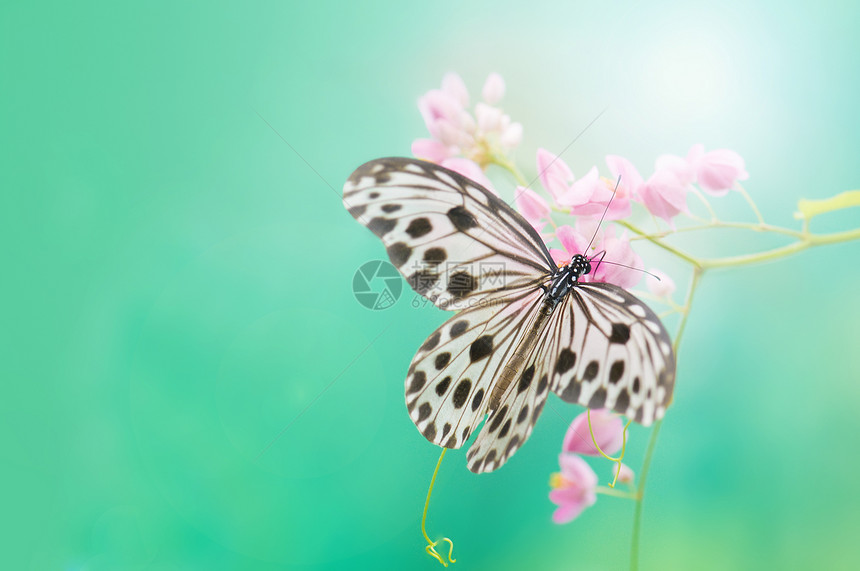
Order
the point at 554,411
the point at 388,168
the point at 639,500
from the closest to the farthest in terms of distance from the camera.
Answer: the point at 388,168
the point at 639,500
the point at 554,411

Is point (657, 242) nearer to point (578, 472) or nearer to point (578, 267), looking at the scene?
point (578, 267)

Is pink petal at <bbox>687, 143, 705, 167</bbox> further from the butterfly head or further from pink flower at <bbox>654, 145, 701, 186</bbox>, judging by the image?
the butterfly head

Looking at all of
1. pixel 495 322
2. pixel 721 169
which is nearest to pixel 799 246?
pixel 721 169

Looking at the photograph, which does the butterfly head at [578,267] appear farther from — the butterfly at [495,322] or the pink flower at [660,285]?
the pink flower at [660,285]

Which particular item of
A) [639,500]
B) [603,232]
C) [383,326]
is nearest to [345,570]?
[383,326]

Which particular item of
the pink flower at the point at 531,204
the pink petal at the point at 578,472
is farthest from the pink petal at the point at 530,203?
the pink petal at the point at 578,472

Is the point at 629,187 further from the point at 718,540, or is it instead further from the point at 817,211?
the point at 718,540
